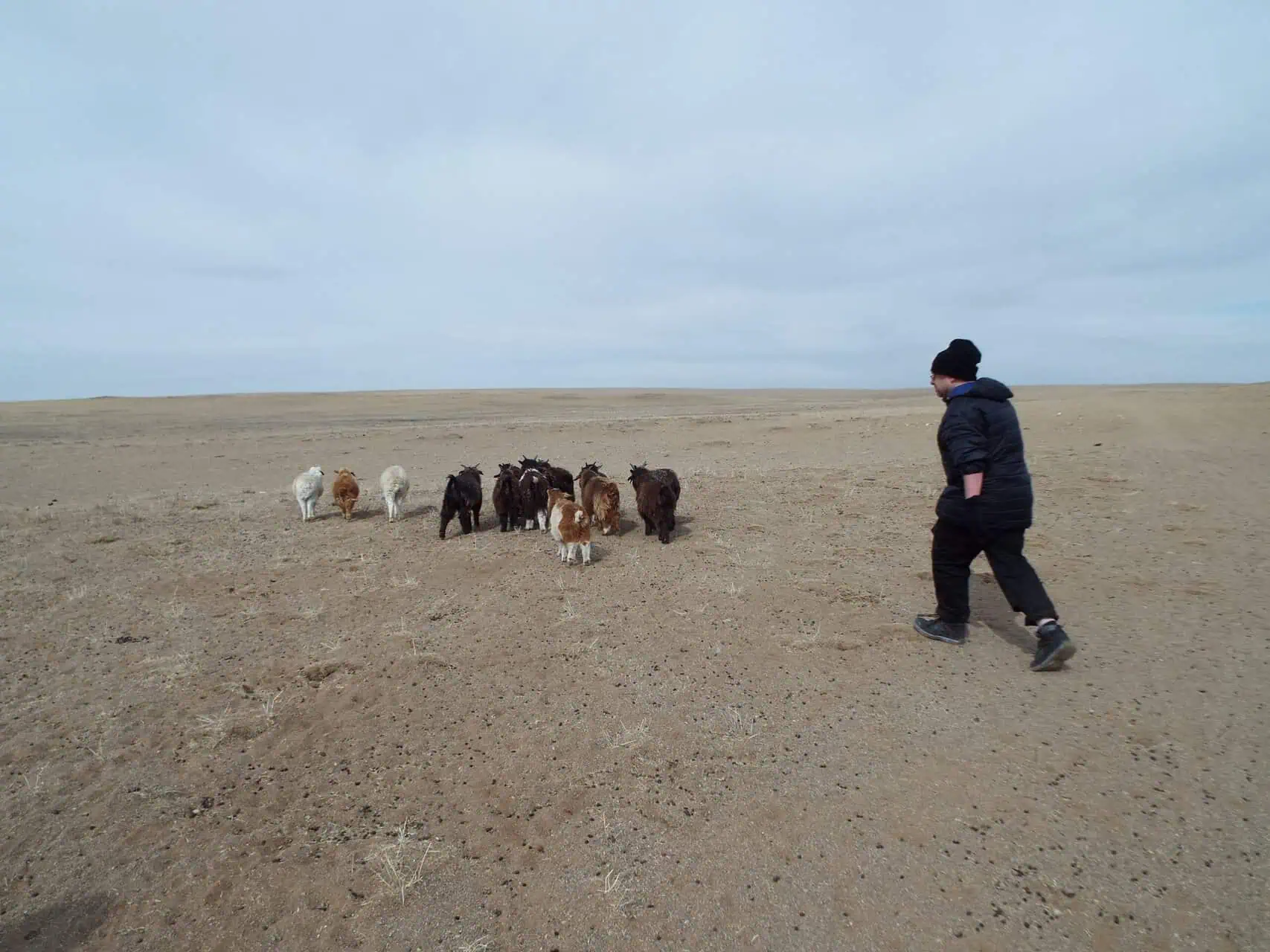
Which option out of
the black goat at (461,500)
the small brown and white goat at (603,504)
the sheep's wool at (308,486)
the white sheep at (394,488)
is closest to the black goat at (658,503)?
the small brown and white goat at (603,504)

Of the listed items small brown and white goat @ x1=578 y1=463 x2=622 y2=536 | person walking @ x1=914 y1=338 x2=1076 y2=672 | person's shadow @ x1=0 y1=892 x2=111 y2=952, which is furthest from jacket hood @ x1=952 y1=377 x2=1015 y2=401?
person's shadow @ x1=0 y1=892 x2=111 y2=952

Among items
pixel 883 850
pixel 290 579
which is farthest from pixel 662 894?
pixel 290 579

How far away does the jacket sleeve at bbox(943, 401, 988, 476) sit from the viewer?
5.51 meters

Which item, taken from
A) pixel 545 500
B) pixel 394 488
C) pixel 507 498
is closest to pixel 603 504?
pixel 545 500

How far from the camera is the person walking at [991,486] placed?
5527 mm

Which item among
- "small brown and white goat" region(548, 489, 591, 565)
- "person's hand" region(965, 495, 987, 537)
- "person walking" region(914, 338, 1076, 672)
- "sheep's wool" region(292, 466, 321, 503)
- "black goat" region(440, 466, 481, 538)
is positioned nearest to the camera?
"person walking" region(914, 338, 1076, 672)

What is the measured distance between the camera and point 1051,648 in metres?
5.48

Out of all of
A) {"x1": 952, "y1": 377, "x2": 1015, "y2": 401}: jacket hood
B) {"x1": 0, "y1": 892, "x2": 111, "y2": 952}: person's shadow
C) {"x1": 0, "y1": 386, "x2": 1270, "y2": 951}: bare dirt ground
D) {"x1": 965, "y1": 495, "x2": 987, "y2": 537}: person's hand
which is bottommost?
{"x1": 0, "y1": 892, "x2": 111, "y2": 952}: person's shadow

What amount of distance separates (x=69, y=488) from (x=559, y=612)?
52.5 feet

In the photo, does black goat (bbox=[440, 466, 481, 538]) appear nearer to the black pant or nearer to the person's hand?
the black pant

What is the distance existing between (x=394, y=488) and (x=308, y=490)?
1.58 m

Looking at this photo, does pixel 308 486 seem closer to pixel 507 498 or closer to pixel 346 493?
pixel 346 493

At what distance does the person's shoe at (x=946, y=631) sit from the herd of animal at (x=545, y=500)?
4.33 meters

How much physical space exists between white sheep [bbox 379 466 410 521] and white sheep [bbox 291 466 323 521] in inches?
48.8
